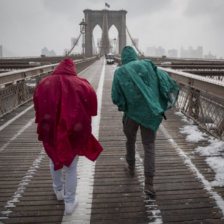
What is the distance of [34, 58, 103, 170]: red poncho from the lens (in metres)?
2.22

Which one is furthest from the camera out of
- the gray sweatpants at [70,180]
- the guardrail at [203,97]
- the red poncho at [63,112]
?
the guardrail at [203,97]

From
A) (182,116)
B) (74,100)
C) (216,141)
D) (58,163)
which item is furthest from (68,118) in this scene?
(182,116)

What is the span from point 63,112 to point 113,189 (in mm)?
1382

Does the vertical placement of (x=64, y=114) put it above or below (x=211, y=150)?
above

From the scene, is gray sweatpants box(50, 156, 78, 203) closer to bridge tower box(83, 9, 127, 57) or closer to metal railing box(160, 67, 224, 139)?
metal railing box(160, 67, 224, 139)

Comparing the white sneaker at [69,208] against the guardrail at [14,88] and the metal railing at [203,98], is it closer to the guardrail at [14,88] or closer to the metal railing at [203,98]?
the metal railing at [203,98]

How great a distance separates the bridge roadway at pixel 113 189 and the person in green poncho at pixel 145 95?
0.32 meters

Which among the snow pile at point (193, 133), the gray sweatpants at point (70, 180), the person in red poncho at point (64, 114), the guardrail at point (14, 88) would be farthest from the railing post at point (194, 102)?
the guardrail at point (14, 88)

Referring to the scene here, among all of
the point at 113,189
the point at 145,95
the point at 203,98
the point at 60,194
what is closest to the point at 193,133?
the point at 203,98

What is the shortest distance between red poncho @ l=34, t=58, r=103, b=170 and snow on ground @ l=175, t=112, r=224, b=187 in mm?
2031

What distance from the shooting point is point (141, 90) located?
2574mm

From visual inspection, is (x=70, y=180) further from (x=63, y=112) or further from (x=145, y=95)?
(x=145, y=95)

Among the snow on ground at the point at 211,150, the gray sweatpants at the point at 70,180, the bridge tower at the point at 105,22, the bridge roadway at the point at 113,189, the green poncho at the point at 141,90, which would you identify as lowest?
the bridge roadway at the point at 113,189

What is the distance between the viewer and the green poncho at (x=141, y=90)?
2.61m
